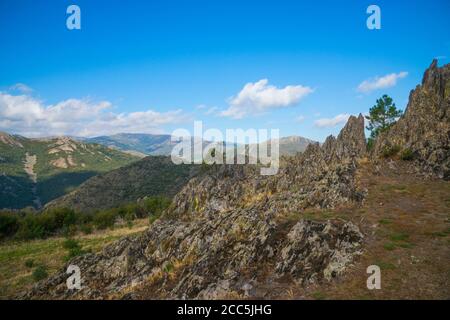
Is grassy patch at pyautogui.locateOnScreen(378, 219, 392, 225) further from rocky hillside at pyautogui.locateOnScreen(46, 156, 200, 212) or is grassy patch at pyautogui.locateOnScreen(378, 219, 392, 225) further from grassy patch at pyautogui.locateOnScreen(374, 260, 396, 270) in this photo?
rocky hillside at pyautogui.locateOnScreen(46, 156, 200, 212)

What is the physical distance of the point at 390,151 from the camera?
126 feet

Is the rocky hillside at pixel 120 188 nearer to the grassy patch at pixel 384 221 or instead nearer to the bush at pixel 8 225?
the bush at pixel 8 225

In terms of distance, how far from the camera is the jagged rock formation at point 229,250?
58.1ft

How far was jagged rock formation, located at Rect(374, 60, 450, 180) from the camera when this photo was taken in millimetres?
33625

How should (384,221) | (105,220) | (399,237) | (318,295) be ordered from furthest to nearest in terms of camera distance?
(105,220) → (384,221) → (399,237) → (318,295)

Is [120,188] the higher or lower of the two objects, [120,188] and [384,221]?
the lower

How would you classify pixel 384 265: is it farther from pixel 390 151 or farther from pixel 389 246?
pixel 390 151

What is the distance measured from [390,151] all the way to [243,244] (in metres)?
27.0

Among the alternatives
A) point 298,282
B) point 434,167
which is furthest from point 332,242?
point 434,167

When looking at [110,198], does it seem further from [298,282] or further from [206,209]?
[298,282]

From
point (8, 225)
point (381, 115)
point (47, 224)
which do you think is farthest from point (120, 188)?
point (381, 115)

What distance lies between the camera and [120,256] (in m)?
24.9

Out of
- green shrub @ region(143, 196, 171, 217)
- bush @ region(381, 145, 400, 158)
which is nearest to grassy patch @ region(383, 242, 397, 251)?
bush @ region(381, 145, 400, 158)
